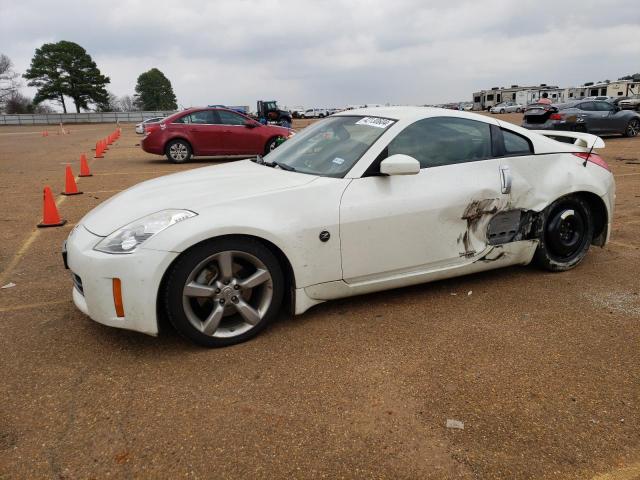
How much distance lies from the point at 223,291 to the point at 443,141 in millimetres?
1981

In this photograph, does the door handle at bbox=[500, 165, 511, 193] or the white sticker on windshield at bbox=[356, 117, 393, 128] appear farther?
the door handle at bbox=[500, 165, 511, 193]

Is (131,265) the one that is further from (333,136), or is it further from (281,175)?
(333,136)

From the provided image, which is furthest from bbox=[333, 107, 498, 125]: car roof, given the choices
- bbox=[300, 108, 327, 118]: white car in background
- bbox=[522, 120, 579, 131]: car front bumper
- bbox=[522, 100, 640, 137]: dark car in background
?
bbox=[300, 108, 327, 118]: white car in background

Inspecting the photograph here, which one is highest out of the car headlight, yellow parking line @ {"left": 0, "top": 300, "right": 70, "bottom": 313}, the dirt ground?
the car headlight

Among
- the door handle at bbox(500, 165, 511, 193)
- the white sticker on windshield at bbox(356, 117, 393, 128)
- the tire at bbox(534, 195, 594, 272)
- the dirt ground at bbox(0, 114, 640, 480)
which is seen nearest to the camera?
the dirt ground at bbox(0, 114, 640, 480)

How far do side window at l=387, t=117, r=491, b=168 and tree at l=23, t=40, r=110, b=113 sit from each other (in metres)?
86.4

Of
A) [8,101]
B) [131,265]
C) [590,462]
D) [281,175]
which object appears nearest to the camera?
[590,462]

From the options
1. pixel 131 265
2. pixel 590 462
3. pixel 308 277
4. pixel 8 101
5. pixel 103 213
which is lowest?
pixel 590 462

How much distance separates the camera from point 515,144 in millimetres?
4066

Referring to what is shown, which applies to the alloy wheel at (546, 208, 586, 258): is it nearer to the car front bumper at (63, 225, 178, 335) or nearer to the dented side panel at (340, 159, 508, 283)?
the dented side panel at (340, 159, 508, 283)

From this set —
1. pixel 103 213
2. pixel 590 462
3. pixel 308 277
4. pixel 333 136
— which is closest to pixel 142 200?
pixel 103 213

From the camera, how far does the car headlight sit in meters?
2.98

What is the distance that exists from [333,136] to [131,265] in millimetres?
1876

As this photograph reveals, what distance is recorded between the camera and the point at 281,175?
3.62m
